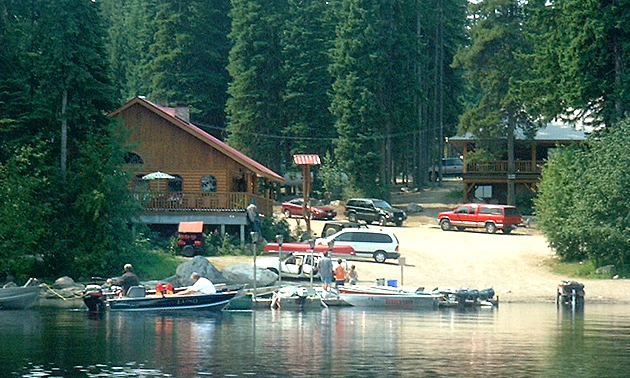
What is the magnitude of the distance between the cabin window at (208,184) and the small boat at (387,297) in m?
18.1

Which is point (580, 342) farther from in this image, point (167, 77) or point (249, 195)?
point (167, 77)

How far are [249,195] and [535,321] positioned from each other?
22299 millimetres

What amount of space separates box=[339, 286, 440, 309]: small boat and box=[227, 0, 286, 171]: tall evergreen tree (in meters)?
42.6

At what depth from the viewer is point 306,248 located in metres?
54.8

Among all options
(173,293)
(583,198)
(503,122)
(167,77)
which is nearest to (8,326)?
(173,293)

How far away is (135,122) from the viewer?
61562 mm

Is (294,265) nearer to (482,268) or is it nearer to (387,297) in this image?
(387,297)

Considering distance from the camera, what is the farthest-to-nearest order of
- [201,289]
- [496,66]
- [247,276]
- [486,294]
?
1. [496,66]
2. [247,276]
3. [486,294]
4. [201,289]

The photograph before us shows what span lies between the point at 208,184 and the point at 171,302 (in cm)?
2202

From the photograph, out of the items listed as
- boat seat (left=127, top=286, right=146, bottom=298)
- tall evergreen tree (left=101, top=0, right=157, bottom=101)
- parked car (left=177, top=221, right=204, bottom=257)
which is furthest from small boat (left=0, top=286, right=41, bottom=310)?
tall evergreen tree (left=101, top=0, right=157, bottom=101)

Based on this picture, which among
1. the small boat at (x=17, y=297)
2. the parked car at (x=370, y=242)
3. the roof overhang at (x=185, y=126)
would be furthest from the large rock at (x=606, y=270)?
the small boat at (x=17, y=297)

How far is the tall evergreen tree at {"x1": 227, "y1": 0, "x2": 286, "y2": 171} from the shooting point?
88.5 metres

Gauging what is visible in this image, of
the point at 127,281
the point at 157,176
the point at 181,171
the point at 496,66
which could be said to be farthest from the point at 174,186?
the point at 496,66

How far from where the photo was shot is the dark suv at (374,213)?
73.6m
